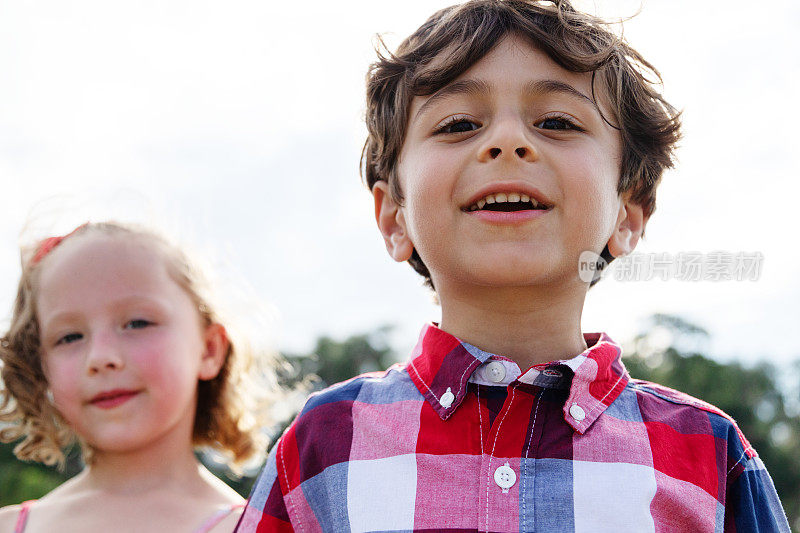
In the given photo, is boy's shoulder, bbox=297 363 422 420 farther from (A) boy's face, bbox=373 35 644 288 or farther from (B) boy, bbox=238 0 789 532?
(A) boy's face, bbox=373 35 644 288

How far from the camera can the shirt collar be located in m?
1.79

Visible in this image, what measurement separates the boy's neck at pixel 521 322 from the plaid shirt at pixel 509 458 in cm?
12

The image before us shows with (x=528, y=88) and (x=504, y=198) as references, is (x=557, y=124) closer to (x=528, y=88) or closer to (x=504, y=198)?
(x=528, y=88)


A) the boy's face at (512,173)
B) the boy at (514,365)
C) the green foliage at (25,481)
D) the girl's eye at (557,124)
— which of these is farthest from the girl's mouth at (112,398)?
the green foliage at (25,481)

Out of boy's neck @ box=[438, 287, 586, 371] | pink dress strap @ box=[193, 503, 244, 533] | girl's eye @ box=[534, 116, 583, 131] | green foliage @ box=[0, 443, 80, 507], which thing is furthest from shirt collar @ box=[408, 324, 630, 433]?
green foliage @ box=[0, 443, 80, 507]

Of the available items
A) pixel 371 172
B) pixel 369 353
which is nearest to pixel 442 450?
pixel 371 172

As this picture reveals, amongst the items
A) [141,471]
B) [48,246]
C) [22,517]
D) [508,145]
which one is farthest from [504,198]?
[22,517]

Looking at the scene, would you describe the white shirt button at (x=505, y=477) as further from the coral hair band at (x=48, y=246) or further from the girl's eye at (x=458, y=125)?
the coral hair band at (x=48, y=246)

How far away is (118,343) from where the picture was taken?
253 cm

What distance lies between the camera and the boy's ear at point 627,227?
218 centimetres

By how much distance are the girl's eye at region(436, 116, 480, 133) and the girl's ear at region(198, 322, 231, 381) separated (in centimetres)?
134

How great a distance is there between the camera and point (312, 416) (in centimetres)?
194

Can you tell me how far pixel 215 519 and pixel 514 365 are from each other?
4.07 ft

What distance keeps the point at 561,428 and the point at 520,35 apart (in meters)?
1.00
